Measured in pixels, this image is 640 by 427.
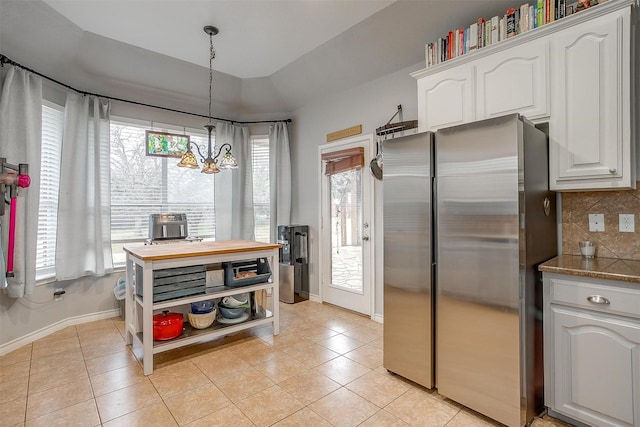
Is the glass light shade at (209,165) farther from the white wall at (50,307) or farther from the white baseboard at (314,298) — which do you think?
the white baseboard at (314,298)

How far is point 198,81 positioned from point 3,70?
1801 mm

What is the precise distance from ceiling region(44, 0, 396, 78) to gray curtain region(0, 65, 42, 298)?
2.49 ft

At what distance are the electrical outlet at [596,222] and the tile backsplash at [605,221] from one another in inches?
0.7

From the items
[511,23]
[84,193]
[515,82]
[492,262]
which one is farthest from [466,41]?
[84,193]

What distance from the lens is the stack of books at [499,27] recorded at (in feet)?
6.55

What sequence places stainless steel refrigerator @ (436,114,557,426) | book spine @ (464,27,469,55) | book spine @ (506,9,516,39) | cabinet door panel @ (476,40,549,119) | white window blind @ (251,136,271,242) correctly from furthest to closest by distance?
white window blind @ (251,136,271,242) → book spine @ (464,27,469,55) → book spine @ (506,9,516,39) → cabinet door panel @ (476,40,549,119) → stainless steel refrigerator @ (436,114,557,426)

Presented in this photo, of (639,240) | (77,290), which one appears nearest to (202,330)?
(77,290)

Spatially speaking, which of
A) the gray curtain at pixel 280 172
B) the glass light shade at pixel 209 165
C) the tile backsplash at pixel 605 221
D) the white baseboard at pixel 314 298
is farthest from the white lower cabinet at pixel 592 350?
the gray curtain at pixel 280 172

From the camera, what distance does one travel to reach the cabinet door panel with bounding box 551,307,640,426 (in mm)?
1599

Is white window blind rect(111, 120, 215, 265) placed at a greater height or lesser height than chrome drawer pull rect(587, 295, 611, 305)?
greater

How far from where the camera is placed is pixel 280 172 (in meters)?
4.61

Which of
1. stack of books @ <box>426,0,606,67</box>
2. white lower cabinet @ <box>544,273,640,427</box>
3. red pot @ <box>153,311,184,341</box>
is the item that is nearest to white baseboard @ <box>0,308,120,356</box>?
red pot @ <box>153,311,184,341</box>

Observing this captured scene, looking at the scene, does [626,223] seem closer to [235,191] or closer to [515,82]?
[515,82]

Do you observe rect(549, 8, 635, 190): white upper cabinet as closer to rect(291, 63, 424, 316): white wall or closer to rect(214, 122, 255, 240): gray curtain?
rect(291, 63, 424, 316): white wall
